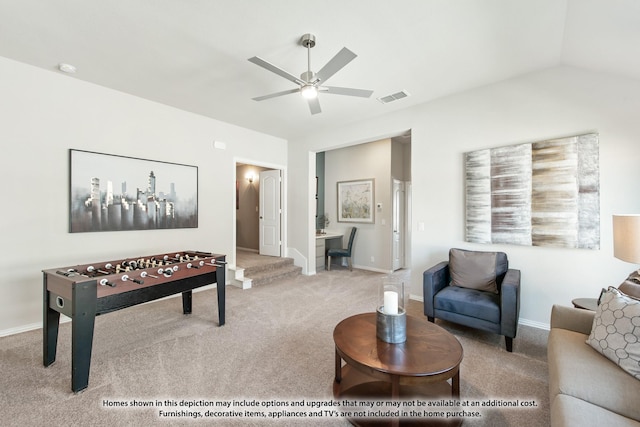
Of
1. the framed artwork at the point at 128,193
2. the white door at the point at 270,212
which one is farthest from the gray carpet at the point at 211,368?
the white door at the point at 270,212

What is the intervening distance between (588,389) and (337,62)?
2536 mm

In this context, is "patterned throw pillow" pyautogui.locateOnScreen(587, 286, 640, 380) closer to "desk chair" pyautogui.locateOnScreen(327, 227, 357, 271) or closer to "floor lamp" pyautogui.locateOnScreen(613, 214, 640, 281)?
"floor lamp" pyautogui.locateOnScreen(613, 214, 640, 281)

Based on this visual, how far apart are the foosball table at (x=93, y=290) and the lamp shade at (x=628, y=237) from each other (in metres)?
3.43

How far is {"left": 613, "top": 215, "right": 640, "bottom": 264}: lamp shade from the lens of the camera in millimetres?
1817

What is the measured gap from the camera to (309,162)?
18.5 ft

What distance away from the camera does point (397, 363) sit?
1570 mm

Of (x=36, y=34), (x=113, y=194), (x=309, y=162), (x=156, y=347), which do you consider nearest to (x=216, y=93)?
(x=36, y=34)

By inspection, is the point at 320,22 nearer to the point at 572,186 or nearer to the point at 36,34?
the point at 36,34

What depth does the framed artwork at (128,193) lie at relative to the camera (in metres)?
3.30

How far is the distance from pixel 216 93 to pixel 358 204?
387 centimetres

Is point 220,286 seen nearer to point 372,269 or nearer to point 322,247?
point 322,247

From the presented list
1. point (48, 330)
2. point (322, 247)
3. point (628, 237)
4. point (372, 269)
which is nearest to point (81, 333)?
Result: point (48, 330)

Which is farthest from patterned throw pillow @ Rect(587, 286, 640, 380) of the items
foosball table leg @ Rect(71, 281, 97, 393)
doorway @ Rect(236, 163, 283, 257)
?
doorway @ Rect(236, 163, 283, 257)

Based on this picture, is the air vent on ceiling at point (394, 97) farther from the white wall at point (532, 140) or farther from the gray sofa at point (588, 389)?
the gray sofa at point (588, 389)
